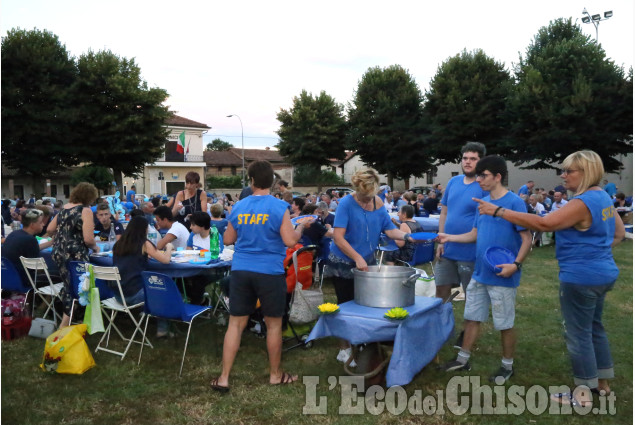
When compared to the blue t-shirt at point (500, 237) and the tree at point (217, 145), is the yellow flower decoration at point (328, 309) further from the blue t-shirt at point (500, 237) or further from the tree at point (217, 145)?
the tree at point (217, 145)

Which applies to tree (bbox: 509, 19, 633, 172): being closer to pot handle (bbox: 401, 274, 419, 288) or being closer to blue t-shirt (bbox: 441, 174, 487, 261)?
blue t-shirt (bbox: 441, 174, 487, 261)

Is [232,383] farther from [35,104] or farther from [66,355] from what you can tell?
[35,104]

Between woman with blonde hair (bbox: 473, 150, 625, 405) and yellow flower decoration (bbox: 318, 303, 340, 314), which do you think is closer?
woman with blonde hair (bbox: 473, 150, 625, 405)

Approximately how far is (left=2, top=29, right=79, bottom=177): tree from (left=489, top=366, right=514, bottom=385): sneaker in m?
23.3

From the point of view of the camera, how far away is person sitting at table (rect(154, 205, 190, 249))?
557 cm

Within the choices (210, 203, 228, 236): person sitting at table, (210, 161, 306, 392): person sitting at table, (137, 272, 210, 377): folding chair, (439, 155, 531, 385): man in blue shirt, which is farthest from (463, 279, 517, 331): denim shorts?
(210, 203, 228, 236): person sitting at table

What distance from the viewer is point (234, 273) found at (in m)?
3.71

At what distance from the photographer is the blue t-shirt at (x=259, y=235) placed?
11.9 feet

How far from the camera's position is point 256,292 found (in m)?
3.70

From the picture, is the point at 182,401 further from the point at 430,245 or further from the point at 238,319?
the point at 430,245

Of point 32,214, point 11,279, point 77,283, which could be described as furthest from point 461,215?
point 11,279

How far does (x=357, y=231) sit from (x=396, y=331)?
0.86 meters

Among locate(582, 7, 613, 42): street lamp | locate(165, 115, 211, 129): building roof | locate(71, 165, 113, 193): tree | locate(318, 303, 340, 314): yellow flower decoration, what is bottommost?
locate(318, 303, 340, 314): yellow flower decoration

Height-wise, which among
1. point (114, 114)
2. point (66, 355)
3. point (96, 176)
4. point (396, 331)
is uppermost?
point (114, 114)
